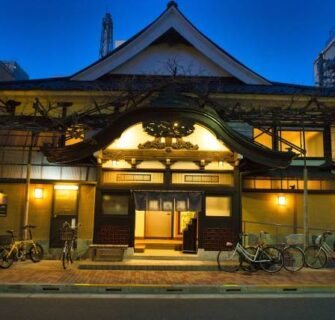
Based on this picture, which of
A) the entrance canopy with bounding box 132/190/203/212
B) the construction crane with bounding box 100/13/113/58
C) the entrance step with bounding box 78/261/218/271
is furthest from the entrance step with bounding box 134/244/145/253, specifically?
the construction crane with bounding box 100/13/113/58

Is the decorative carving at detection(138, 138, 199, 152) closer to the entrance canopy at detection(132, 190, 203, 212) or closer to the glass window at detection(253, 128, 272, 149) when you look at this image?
the entrance canopy at detection(132, 190, 203, 212)

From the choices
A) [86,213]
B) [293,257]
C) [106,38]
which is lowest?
[293,257]

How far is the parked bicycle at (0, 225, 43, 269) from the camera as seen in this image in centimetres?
1412

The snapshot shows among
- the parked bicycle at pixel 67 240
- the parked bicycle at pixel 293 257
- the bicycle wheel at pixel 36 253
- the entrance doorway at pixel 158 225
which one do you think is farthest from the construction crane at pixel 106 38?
the parked bicycle at pixel 293 257

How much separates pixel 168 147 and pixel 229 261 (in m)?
5.07

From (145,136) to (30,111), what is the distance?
6.83 metres

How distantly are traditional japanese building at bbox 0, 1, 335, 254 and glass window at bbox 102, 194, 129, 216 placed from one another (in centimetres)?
4

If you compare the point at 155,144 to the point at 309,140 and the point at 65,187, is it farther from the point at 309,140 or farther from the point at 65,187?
the point at 309,140

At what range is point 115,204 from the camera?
1627cm

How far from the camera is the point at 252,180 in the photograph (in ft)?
58.5

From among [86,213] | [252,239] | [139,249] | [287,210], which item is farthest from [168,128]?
[287,210]

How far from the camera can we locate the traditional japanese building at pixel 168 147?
15156 millimetres

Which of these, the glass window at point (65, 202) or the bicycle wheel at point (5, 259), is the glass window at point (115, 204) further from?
the bicycle wheel at point (5, 259)

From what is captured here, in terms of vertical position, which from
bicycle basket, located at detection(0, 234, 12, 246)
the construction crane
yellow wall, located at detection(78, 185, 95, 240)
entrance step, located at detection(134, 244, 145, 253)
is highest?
the construction crane
